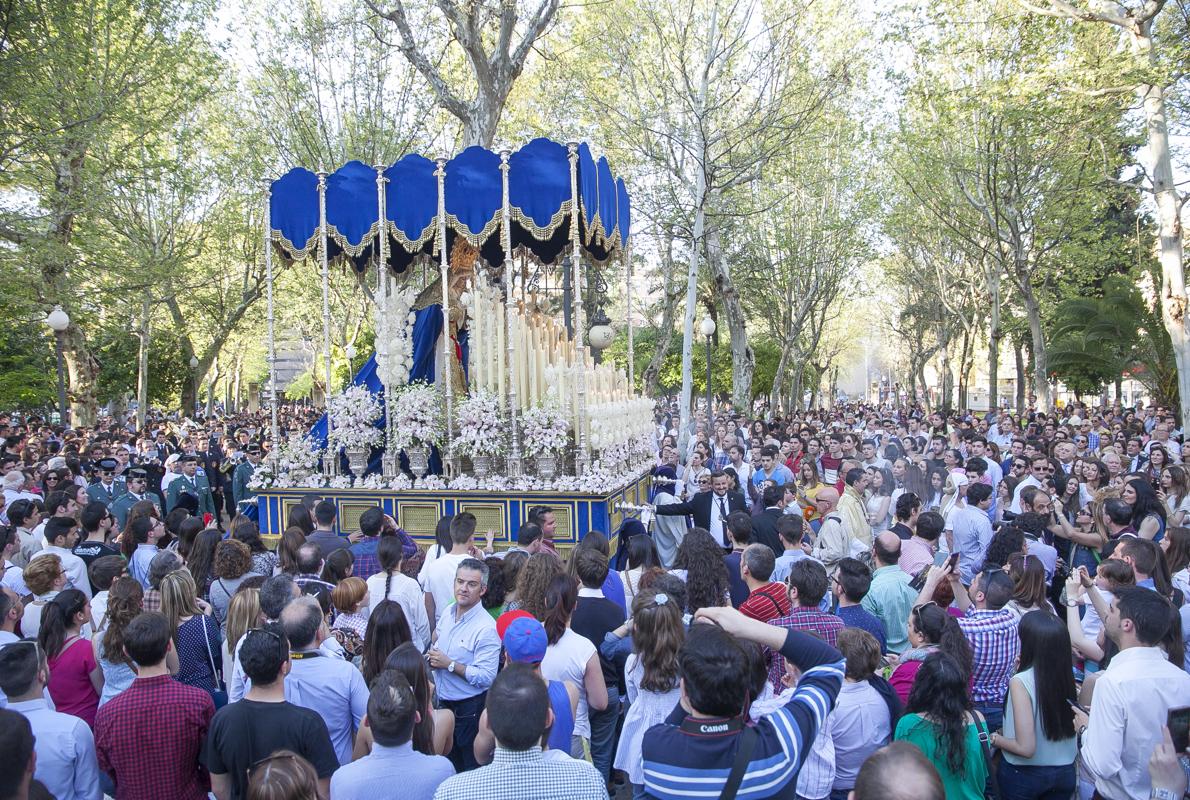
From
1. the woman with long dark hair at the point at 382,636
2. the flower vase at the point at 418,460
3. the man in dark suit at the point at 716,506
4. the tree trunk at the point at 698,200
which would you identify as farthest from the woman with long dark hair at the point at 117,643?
the tree trunk at the point at 698,200

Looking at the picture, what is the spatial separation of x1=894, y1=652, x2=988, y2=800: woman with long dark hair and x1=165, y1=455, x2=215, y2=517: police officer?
10.5 meters

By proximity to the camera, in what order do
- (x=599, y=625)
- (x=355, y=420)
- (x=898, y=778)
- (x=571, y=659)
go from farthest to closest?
(x=355, y=420)
(x=599, y=625)
(x=571, y=659)
(x=898, y=778)

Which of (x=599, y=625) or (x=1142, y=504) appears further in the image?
(x=1142, y=504)

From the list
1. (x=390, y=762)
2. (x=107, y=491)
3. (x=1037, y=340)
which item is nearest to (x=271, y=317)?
(x=107, y=491)

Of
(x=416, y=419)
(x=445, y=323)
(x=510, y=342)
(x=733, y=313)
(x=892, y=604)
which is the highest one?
(x=733, y=313)

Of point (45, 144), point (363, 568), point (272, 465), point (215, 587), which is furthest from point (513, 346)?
point (45, 144)

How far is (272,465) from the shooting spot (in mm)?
11445

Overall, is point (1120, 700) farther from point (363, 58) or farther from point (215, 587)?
point (363, 58)

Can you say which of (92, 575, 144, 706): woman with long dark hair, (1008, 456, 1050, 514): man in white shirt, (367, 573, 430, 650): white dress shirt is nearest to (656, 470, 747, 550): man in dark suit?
(1008, 456, 1050, 514): man in white shirt

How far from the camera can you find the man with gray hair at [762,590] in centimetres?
466

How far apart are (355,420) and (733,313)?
14709mm

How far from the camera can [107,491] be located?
10.8 m

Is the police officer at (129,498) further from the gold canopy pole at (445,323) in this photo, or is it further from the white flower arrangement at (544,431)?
the white flower arrangement at (544,431)

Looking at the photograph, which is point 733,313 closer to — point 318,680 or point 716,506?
point 716,506
